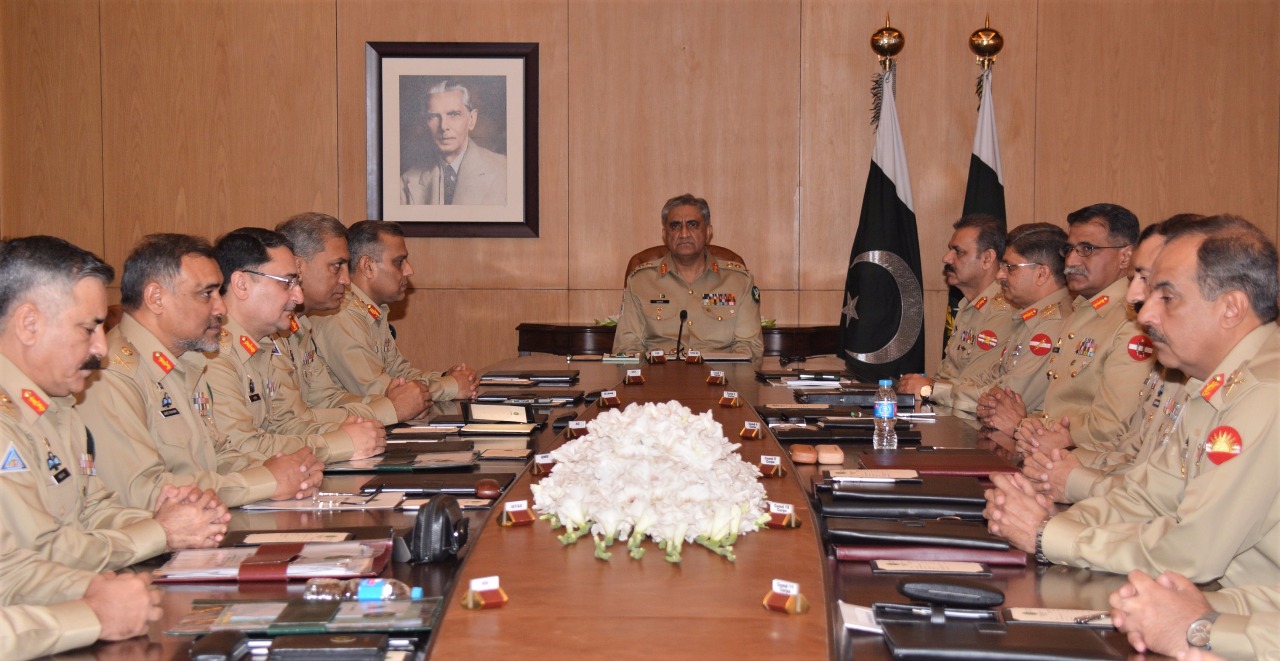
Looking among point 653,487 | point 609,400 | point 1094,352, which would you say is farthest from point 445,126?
point 653,487

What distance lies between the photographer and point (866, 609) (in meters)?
1.80

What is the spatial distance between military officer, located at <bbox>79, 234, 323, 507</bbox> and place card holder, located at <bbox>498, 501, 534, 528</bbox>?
29.9 inches

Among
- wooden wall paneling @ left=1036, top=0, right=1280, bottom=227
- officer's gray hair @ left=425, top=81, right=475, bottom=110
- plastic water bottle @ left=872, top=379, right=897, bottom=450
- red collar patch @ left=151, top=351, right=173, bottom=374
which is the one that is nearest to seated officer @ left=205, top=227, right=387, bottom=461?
red collar patch @ left=151, top=351, right=173, bottom=374

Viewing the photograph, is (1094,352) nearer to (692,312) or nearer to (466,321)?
(692,312)

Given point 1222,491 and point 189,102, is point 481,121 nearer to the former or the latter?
point 189,102

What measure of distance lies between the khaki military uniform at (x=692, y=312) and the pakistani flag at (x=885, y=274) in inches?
40.0

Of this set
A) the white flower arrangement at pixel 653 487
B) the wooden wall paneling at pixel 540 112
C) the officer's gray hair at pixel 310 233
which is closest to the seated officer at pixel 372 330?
the officer's gray hair at pixel 310 233

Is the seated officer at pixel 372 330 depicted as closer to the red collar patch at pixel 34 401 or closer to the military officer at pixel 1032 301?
the military officer at pixel 1032 301

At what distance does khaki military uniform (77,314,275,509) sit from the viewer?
2.63 metres

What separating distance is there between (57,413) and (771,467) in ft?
5.19

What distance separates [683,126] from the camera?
24.9ft

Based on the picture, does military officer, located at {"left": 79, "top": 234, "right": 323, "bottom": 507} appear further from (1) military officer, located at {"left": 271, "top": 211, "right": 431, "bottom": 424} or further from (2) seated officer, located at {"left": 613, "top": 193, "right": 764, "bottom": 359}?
(2) seated officer, located at {"left": 613, "top": 193, "right": 764, "bottom": 359}

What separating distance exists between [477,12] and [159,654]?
6.46 m

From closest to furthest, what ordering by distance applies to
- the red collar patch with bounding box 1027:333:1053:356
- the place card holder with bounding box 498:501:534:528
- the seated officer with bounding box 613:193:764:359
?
the place card holder with bounding box 498:501:534:528, the red collar patch with bounding box 1027:333:1053:356, the seated officer with bounding box 613:193:764:359
